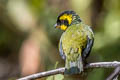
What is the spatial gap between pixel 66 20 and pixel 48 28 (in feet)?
13.8

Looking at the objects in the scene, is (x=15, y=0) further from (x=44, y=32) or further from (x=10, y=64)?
(x=10, y=64)

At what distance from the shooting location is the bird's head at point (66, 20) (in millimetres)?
5297

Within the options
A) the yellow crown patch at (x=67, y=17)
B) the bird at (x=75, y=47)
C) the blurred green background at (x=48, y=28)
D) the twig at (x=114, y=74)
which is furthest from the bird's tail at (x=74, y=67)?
the blurred green background at (x=48, y=28)

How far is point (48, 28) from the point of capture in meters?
9.54

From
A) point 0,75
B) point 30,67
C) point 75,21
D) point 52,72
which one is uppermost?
point 75,21

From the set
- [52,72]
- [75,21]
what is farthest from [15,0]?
[52,72]

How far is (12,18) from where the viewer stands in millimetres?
9930

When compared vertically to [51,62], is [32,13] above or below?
above

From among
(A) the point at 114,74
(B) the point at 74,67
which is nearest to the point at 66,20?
(B) the point at 74,67

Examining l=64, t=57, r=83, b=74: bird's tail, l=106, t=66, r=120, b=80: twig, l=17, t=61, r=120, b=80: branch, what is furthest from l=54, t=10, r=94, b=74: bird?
l=106, t=66, r=120, b=80: twig

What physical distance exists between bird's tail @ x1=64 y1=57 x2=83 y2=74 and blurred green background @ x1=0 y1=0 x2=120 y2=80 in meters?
2.64

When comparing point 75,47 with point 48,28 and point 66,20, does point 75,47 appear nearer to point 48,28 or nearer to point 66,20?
point 66,20

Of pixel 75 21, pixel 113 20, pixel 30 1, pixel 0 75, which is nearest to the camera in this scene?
pixel 75 21

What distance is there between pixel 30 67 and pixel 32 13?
4.55ft
